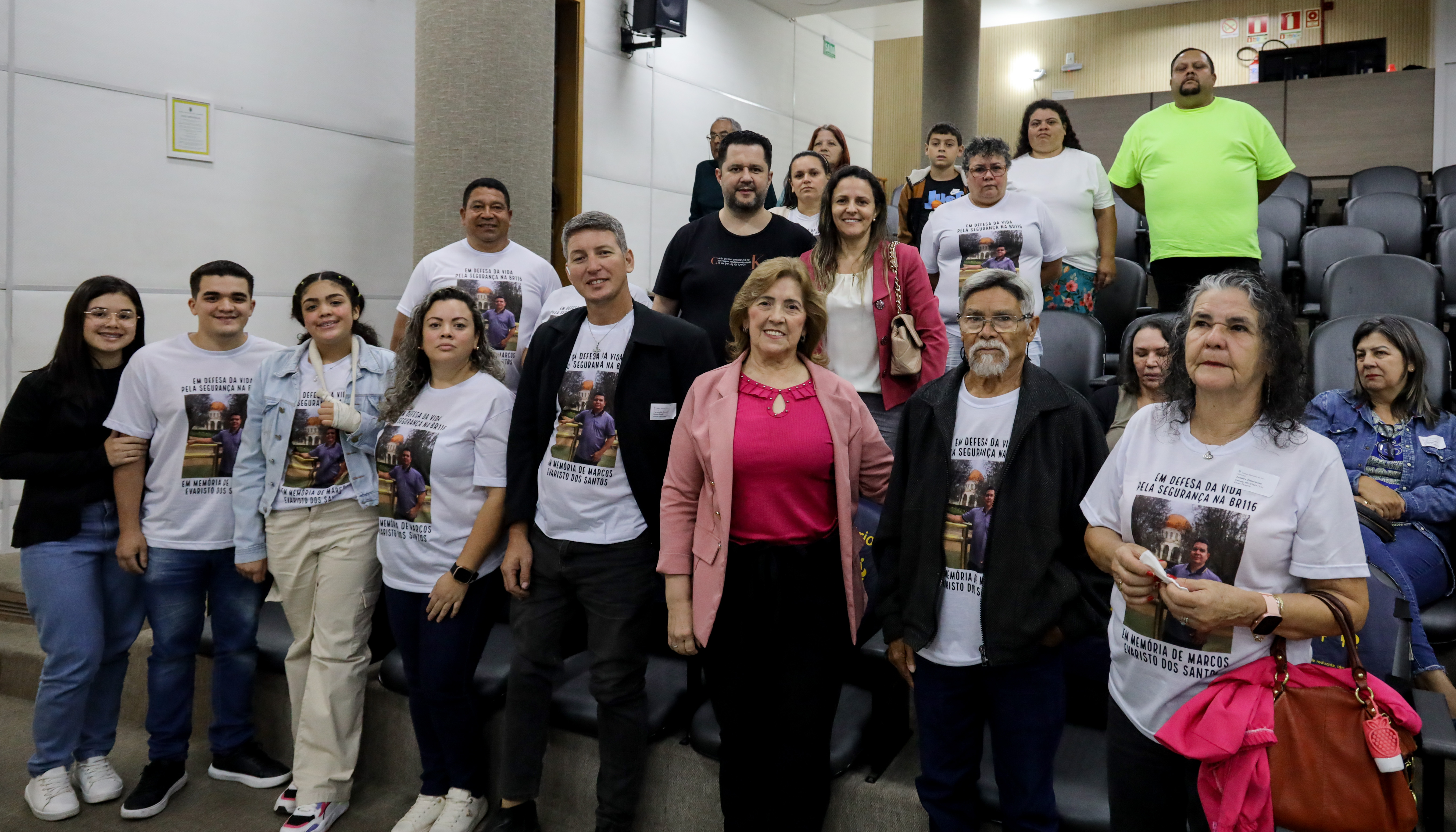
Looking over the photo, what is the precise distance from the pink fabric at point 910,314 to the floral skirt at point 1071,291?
1.45m

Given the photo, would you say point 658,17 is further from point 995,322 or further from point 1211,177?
point 995,322

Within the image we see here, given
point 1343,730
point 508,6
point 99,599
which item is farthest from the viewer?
point 508,6

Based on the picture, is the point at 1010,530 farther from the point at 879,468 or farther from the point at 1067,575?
the point at 879,468

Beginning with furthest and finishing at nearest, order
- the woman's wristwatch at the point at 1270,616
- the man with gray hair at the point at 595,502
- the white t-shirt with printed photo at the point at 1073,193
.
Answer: the white t-shirt with printed photo at the point at 1073,193 < the man with gray hair at the point at 595,502 < the woman's wristwatch at the point at 1270,616

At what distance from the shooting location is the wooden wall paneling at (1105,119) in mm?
8664

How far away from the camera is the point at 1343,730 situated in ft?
4.49

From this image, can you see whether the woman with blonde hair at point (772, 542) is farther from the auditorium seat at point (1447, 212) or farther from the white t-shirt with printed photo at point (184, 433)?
the auditorium seat at point (1447, 212)

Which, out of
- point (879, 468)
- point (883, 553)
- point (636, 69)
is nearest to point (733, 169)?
point (879, 468)

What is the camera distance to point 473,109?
4.19 meters

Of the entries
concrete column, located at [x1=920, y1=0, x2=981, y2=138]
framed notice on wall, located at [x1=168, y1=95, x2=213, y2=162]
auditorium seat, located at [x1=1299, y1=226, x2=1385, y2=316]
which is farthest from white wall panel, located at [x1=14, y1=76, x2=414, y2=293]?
concrete column, located at [x1=920, y1=0, x2=981, y2=138]

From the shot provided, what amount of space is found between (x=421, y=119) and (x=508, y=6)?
625 millimetres

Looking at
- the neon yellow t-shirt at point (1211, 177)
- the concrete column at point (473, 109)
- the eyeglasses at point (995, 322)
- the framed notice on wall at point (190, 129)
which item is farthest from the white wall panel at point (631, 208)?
the eyeglasses at point (995, 322)

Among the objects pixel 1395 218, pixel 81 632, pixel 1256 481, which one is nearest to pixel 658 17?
pixel 1395 218

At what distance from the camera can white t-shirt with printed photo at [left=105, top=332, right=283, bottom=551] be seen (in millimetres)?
2750
